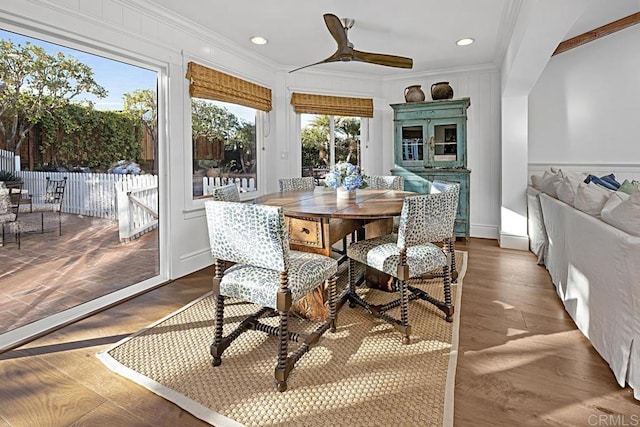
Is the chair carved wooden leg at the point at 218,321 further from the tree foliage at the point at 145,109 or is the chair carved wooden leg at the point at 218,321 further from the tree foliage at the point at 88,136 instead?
the tree foliage at the point at 145,109

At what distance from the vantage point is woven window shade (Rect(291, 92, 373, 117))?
201 inches

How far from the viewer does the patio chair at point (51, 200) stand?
2.53 metres

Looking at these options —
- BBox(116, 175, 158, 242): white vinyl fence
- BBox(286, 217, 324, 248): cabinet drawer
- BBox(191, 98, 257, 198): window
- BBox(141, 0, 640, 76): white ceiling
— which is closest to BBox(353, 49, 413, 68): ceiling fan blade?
BBox(141, 0, 640, 76): white ceiling

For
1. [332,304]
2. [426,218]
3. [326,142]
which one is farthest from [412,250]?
[326,142]

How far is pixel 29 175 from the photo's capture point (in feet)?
8.02

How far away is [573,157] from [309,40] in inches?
153

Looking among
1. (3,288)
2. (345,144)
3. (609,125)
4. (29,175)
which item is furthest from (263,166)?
(609,125)

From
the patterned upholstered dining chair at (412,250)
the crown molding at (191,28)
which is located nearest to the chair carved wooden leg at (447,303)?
the patterned upholstered dining chair at (412,250)

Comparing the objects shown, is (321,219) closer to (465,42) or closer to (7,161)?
(7,161)

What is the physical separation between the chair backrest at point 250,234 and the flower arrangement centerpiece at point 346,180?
126 cm

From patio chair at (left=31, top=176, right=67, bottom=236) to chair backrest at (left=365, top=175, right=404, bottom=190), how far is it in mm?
2827

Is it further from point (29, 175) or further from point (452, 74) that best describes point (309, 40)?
point (29, 175)

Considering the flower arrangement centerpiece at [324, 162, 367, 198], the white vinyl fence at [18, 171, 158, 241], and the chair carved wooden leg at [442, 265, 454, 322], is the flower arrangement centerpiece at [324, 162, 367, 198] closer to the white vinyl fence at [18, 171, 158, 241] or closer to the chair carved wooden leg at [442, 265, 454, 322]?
the chair carved wooden leg at [442, 265, 454, 322]

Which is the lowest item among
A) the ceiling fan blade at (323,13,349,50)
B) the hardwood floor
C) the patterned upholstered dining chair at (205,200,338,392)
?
the hardwood floor
